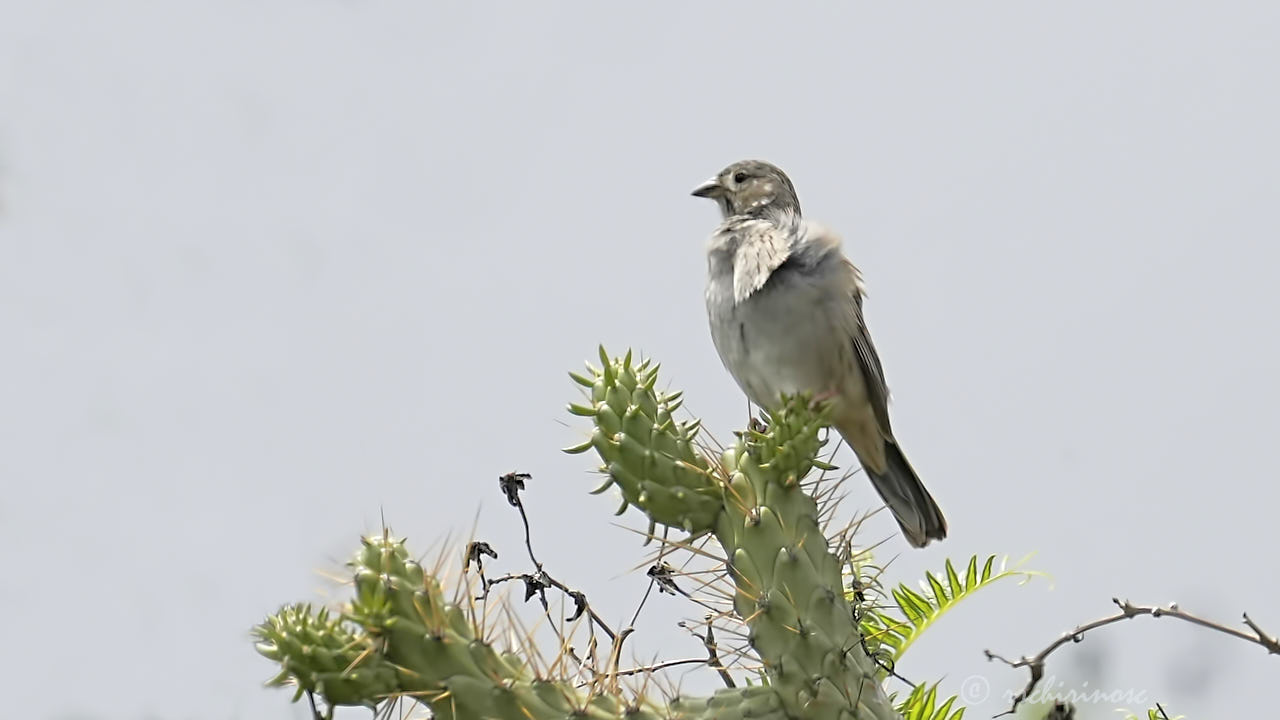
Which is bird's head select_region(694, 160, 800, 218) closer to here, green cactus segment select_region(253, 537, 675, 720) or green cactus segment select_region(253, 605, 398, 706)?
green cactus segment select_region(253, 537, 675, 720)

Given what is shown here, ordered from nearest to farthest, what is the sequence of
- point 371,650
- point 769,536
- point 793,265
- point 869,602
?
point 371,650 < point 769,536 < point 869,602 < point 793,265

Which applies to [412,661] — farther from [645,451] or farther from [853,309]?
[853,309]

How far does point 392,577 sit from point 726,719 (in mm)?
714

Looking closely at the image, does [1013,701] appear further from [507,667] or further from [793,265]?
[793,265]

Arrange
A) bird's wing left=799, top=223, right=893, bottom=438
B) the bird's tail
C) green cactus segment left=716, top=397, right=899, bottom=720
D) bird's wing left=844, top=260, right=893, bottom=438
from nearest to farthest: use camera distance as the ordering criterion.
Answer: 1. green cactus segment left=716, top=397, right=899, bottom=720
2. bird's wing left=799, top=223, right=893, bottom=438
3. bird's wing left=844, top=260, right=893, bottom=438
4. the bird's tail

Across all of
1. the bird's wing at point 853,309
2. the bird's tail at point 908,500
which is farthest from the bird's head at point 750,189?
the bird's tail at point 908,500

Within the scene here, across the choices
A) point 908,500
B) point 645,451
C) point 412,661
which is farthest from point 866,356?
point 412,661

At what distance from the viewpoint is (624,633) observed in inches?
115

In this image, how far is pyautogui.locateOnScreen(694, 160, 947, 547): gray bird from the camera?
4.41 meters

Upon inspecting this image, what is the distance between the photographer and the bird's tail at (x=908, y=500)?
4.87 m

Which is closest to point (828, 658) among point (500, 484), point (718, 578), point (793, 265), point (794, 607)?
point (794, 607)

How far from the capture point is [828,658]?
2736 millimetres

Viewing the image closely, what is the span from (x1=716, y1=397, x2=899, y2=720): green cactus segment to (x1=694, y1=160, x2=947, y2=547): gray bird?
3.75ft

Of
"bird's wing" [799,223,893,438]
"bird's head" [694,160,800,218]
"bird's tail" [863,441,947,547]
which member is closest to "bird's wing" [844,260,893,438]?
"bird's wing" [799,223,893,438]
